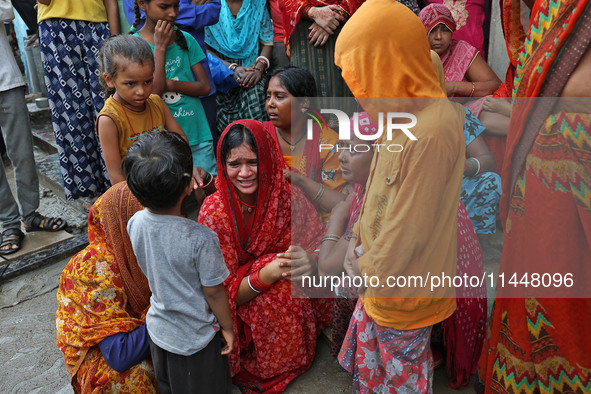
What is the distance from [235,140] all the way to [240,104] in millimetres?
1673

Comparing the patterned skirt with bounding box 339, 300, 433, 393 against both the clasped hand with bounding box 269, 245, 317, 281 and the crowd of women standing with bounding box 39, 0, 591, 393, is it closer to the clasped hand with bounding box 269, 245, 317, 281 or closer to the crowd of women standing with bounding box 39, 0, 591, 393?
the crowd of women standing with bounding box 39, 0, 591, 393

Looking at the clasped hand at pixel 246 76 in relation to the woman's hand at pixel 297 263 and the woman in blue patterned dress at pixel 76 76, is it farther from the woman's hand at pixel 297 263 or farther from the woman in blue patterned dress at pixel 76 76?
the woman's hand at pixel 297 263

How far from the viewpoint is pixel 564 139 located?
149cm

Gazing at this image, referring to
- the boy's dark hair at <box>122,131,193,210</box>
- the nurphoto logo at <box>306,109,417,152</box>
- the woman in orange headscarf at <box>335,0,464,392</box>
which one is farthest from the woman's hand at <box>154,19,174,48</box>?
the woman in orange headscarf at <box>335,0,464,392</box>

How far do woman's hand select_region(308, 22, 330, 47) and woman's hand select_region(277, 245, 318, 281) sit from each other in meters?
1.46

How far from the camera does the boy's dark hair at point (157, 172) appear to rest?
1.66 meters

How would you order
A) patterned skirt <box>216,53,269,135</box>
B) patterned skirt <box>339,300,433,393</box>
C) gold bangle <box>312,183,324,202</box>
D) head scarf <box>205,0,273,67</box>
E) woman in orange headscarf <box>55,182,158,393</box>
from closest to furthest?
1. patterned skirt <box>339,300,433,393</box>
2. woman in orange headscarf <box>55,182,158,393</box>
3. gold bangle <box>312,183,324,202</box>
4. patterned skirt <box>216,53,269,135</box>
5. head scarf <box>205,0,273,67</box>

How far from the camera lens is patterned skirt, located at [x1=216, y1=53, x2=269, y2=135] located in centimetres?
381

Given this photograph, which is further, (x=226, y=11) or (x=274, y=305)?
(x=226, y=11)

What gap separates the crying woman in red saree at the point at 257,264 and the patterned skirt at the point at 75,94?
1956 mm

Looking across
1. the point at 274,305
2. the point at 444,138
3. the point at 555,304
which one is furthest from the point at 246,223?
the point at 555,304

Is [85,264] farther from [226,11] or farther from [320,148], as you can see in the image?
[226,11]

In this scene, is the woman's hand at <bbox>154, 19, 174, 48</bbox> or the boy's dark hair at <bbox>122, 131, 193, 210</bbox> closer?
the boy's dark hair at <bbox>122, 131, 193, 210</bbox>

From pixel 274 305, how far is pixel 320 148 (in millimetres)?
1069
